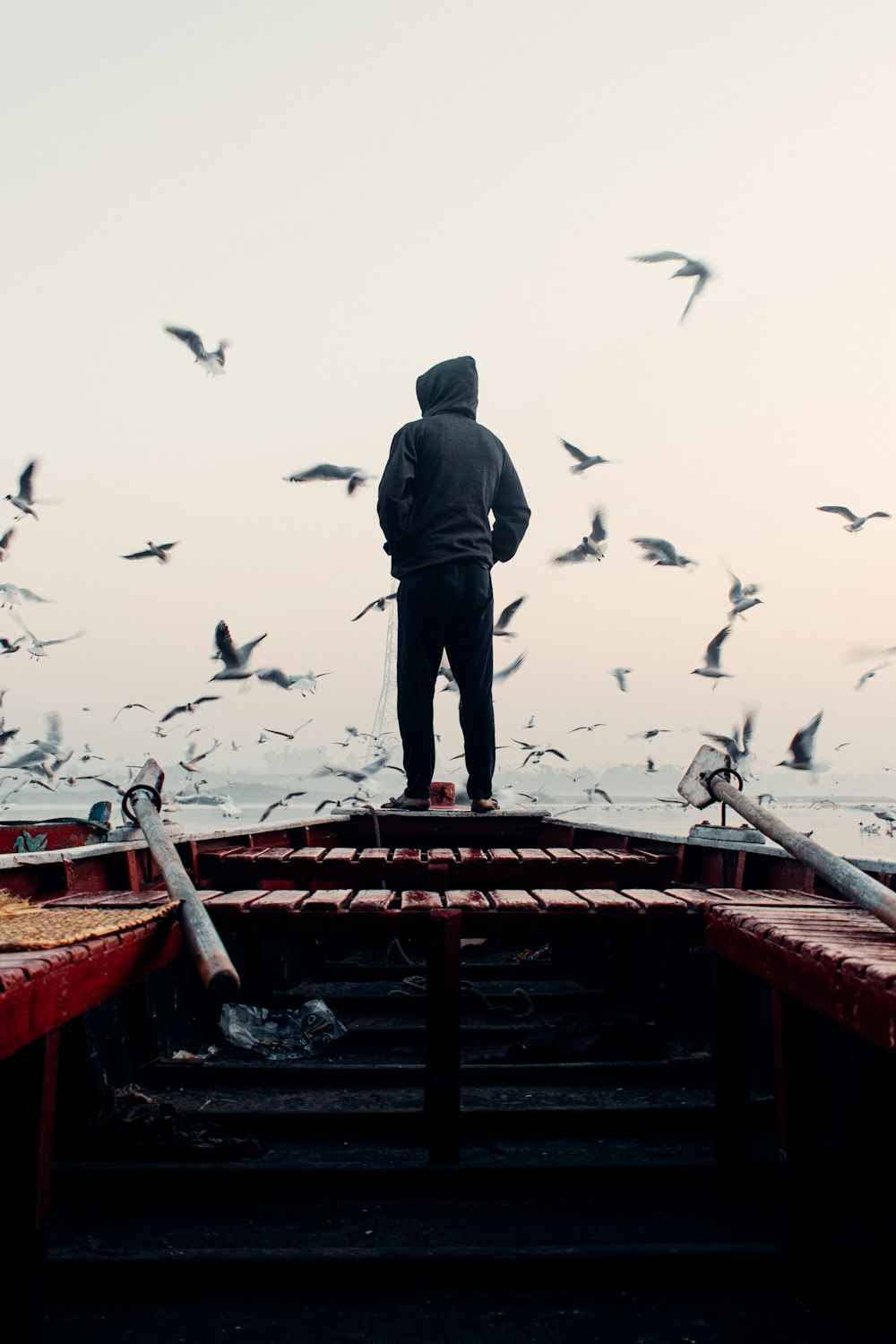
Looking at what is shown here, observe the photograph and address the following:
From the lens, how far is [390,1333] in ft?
6.84

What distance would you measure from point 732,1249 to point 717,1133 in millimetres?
461

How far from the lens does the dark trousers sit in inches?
252

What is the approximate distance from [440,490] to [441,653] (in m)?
1.06

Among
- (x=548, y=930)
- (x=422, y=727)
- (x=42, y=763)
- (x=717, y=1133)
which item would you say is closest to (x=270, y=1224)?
(x=548, y=930)

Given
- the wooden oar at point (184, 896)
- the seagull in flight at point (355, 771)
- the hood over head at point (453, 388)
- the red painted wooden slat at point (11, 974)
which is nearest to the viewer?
the red painted wooden slat at point (11, 974)

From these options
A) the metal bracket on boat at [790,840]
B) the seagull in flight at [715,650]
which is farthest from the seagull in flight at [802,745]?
the metal bracket on boat at [790,840]

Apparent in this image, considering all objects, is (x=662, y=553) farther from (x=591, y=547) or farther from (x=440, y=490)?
(x=440, y=490)

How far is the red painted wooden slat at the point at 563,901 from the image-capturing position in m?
2.84

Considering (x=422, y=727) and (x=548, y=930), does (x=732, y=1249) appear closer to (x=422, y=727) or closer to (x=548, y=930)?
(x=548, y=930)

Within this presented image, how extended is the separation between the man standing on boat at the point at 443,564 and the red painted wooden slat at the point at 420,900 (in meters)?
3.17

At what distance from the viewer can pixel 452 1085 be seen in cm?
282

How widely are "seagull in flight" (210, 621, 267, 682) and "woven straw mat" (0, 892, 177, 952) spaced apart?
8.50m

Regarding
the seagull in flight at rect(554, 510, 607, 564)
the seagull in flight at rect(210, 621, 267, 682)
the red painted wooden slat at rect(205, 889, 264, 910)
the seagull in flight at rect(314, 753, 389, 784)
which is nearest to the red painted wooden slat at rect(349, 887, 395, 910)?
the red painted wooden slat at rect(205, 889, 264, 910)

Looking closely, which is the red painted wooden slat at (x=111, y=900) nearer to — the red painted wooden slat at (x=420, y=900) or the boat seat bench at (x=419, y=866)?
the red painted wooden slat at (x=420, y=900)
